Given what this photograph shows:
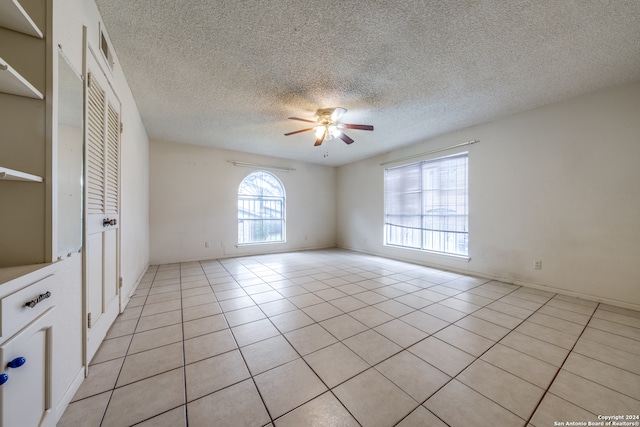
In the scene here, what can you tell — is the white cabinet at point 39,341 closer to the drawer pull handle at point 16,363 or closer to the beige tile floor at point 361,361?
the drawer pull handle at point 16,363

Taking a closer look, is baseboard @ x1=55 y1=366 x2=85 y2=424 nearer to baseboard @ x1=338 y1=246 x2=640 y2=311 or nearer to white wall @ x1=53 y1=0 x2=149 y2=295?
white wall @ x1=53 y1=0 x2=149 y2=295

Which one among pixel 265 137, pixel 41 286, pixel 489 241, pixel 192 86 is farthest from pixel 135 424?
pixel 489 241

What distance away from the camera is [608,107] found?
2.68 meters

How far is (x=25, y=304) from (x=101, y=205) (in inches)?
48.6

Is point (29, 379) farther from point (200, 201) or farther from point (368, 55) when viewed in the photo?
point (200, 201)

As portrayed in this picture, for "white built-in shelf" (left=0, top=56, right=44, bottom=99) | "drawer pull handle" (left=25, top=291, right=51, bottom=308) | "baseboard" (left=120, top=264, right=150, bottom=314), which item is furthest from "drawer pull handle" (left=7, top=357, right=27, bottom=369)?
"baseboard" (left=120, top=264, right=150, bottom=314)

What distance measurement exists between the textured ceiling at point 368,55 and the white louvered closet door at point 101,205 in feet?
1.92

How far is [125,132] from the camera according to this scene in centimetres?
262

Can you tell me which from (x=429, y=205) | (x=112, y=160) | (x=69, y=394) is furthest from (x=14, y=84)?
(x=429, y=205)

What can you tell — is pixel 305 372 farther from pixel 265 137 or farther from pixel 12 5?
pixel 265 137

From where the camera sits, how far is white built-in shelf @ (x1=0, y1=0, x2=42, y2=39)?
903mm

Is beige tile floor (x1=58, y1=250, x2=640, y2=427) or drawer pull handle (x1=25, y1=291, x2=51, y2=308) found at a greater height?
drawer pull handle (x1=25, y1=291, x2=51, y2=308)

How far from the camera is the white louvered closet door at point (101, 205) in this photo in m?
1.61

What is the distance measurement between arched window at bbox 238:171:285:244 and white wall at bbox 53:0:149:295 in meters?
1.92
